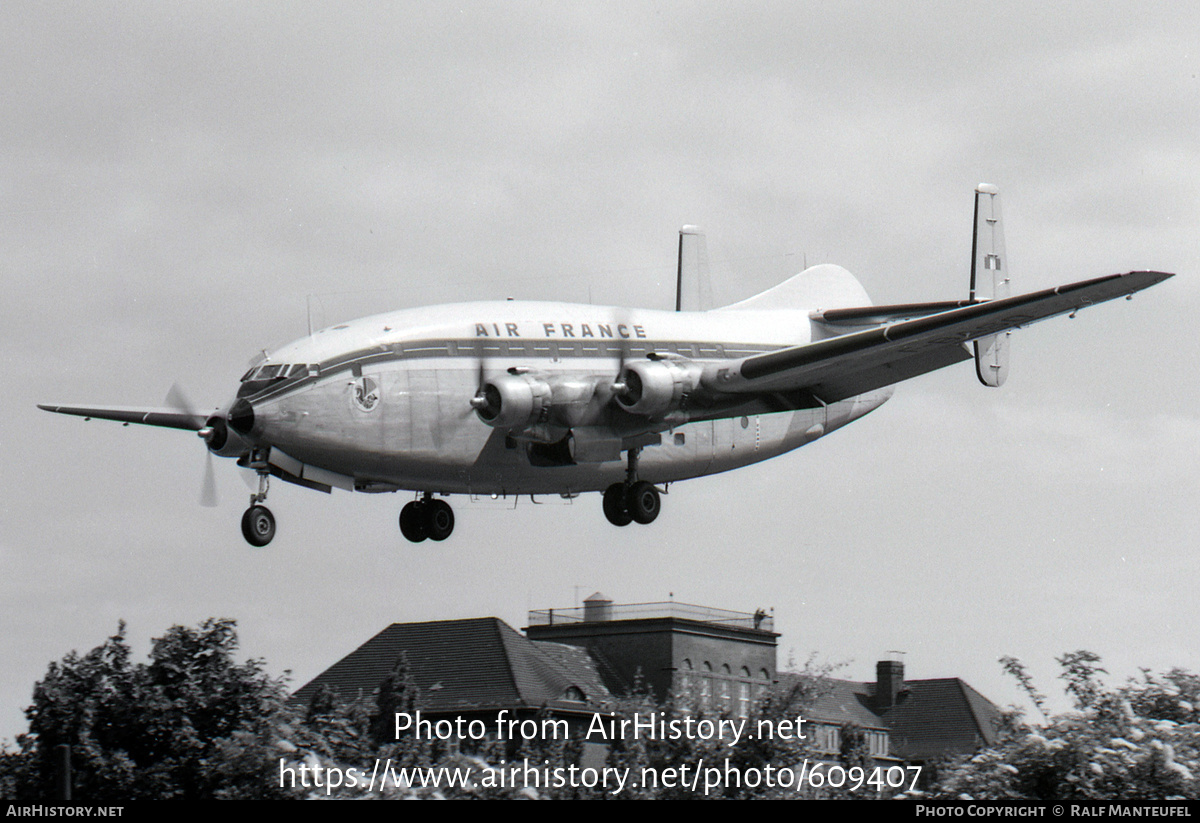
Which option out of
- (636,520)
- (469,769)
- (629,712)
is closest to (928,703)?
(629,712)

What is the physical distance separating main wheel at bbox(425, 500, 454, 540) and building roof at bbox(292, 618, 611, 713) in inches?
1691

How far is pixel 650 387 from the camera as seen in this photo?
41.3 m

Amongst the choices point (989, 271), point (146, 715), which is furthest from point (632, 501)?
point (146, 715)

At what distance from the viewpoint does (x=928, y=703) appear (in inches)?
5002

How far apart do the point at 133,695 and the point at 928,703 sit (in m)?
83.3

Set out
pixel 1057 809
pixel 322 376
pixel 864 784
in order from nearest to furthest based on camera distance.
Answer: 1. pixel 1057 809
2. pixel 322 376
3. pixel 864 784

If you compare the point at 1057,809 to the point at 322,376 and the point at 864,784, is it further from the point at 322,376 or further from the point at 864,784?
the point at 322,376

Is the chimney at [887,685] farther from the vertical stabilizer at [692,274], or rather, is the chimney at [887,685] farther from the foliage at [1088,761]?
the foliage at [1088,761]

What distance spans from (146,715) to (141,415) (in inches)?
403

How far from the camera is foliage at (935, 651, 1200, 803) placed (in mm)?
35375

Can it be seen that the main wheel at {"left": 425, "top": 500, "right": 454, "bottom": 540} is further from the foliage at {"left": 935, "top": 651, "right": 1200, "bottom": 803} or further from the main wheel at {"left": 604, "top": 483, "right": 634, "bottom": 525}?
the foliage at {"left": 935, "top": 651, "right": 1200, "bottom": 803}

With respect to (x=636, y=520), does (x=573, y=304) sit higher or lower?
higher

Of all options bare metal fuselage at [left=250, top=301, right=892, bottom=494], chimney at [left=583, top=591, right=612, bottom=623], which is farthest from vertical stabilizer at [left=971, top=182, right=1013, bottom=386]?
chimney at [left=583, top=591, right=612, bottom=623]

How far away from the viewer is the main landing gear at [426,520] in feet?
145
